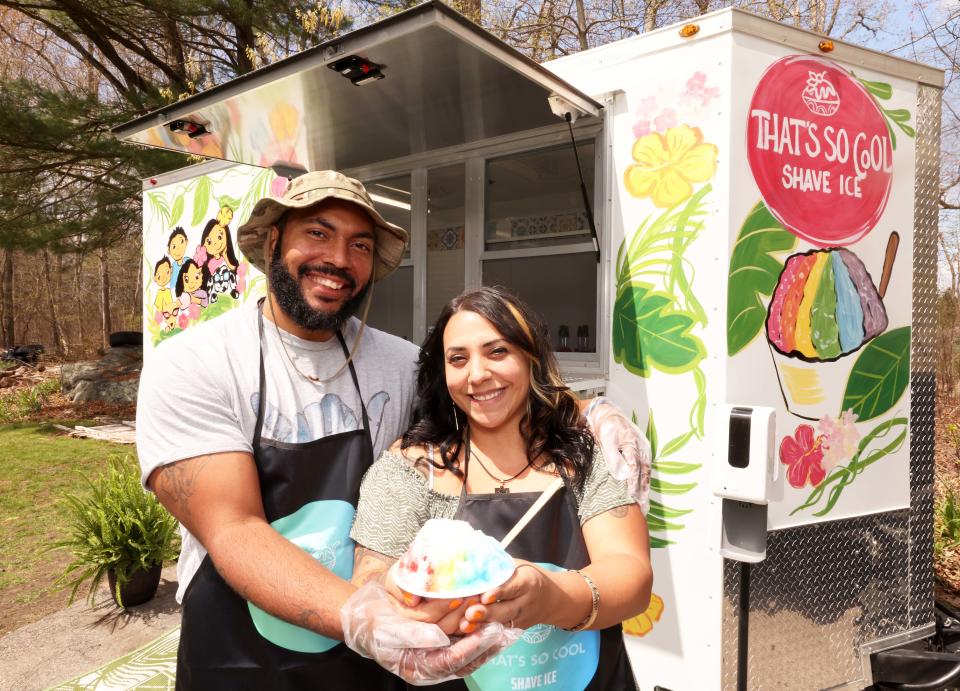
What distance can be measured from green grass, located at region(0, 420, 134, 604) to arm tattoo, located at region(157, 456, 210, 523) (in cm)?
437

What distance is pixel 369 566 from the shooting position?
5.10ft

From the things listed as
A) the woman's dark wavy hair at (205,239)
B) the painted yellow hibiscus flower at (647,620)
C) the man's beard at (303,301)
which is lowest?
the painted yellow hibiscus flower at (647,620)

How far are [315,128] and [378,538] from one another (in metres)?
2.75

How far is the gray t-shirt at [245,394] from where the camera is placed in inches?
62.1

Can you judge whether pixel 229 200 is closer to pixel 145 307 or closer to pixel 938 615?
pixel 145 307

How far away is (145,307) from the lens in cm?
607

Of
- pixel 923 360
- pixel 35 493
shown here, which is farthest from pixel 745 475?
pixel 35 493

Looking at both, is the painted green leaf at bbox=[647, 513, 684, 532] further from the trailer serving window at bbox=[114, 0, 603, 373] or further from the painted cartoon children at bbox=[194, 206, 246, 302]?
the painted cartoon children at bbox=[194, 206, 246, 302]

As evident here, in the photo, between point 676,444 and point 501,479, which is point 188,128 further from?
point 676,444

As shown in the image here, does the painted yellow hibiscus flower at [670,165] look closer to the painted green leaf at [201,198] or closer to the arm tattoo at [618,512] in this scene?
the arm tattoo at [618,512]

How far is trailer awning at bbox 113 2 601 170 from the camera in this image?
238 cm

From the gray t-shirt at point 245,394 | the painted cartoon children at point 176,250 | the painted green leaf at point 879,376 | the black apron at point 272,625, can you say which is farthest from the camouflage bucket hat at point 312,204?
the painted cartoon children at point 176,250

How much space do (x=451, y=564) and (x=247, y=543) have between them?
0.55 m

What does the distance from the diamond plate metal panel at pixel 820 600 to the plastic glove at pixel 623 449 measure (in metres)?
1.20
